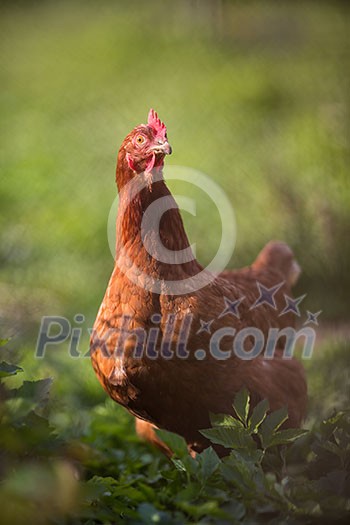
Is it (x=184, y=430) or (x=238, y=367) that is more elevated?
(x=238, y=367)

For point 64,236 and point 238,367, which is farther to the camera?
point 64,236

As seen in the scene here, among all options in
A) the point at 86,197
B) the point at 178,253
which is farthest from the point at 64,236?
the point at 178,253

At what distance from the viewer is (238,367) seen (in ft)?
5.59

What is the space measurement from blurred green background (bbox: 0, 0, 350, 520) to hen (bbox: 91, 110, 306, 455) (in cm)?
42

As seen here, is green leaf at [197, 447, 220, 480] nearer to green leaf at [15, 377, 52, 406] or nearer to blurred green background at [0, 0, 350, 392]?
green leaf at [15, 377, 52, 406]

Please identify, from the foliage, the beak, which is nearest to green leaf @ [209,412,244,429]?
the foliage

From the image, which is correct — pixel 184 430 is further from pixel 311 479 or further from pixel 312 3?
pixel 312 3

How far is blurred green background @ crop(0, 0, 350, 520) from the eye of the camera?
2.42 meters

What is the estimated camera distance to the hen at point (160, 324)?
1584mm

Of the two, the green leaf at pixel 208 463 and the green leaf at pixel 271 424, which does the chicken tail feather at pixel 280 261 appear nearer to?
the green leaf at pixel 271 424

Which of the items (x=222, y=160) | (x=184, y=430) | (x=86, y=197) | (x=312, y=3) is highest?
(x=312, y=3)

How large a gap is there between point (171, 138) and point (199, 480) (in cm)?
255

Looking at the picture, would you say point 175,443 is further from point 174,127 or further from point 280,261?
point 174,127

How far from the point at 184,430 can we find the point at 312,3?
1633 mm
